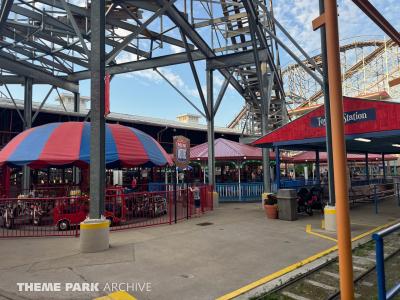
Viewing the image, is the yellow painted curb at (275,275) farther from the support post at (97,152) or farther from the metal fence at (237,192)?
the metal fence at (237,192)

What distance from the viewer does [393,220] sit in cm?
1106

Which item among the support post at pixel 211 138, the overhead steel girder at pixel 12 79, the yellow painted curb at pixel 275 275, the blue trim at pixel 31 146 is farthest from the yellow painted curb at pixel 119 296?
the overhead steel girder at pixel 12 79

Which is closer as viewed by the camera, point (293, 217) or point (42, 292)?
point (42, 292)

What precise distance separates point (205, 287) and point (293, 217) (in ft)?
23.2

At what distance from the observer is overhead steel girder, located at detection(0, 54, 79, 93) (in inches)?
612

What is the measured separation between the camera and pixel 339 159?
10.4 feet

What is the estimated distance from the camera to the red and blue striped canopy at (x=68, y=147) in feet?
35.3

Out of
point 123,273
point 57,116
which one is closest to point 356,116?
point 123,273

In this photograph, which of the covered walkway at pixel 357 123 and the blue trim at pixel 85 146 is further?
the blue trim at pixel 85 146

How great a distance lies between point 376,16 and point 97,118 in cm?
617

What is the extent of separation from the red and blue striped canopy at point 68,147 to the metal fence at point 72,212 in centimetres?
137

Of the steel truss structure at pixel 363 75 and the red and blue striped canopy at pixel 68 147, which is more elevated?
the steel truss structure at pixel 363 75

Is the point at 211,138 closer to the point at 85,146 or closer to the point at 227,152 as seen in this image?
the point at 227,152

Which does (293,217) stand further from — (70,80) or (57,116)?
(57,116)
